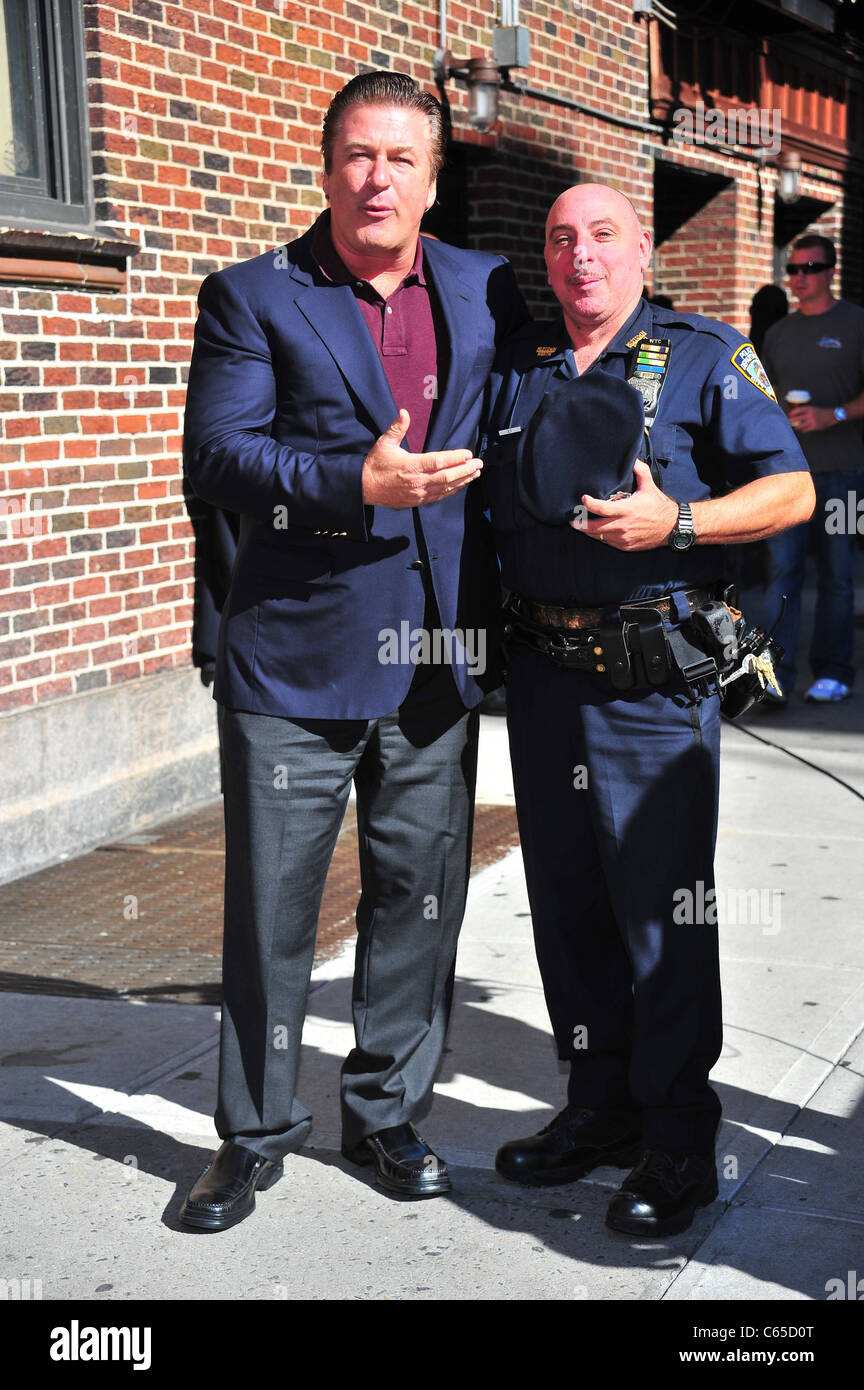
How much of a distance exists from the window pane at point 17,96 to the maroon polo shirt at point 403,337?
118 inches

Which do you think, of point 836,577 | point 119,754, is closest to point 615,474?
point 119,754

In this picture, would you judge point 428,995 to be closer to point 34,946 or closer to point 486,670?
point 486,670

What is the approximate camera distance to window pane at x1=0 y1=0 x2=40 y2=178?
577 centimetres

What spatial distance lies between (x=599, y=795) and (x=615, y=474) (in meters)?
0.64

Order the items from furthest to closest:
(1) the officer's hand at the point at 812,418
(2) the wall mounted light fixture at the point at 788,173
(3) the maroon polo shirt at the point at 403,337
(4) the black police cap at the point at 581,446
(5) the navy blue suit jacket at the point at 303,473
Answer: (2) the wall mounted light fixture at the point at 788,173 → (1) the officer's hand at the point at 812,418 → (3) the maroon polo shirt at the point at 403,337 → (5) the navy blue suit jacket at the point at 303,473 → (4) the black police cap at the point at 581,446

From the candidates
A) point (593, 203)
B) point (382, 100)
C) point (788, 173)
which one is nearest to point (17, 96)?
point (382, 100)

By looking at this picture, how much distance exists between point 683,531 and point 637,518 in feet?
0.42

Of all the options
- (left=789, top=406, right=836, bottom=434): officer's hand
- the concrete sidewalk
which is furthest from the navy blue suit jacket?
(left=789, top=406, right=836, bottom=434): officer's hand

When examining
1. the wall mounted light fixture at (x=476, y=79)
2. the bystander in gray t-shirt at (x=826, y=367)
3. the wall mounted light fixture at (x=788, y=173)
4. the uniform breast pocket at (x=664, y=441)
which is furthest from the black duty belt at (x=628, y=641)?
the wall mounted light fixture at (x=788, y=173)

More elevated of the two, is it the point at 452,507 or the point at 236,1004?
the point at 452,507

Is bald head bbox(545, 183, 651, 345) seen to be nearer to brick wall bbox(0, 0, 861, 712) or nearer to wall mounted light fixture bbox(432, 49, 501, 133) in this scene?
brick wall bbox(0, 0, 861, 712)

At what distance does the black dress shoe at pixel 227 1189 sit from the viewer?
3.18 meters

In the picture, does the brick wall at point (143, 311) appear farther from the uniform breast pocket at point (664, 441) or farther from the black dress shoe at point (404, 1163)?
the uniform breast pocket at point (664, 441)

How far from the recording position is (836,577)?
8.27 meters
